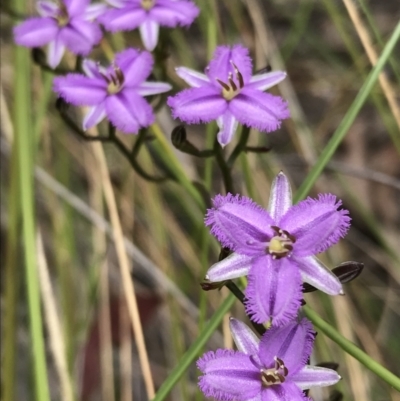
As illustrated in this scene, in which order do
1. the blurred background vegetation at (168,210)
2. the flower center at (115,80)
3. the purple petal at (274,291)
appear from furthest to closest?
the blurred background vegetation at (168,210), the flower center at (115,80), the purple petal at (274,291)

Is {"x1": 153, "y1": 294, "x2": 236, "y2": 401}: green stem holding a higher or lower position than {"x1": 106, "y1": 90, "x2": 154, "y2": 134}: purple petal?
lower

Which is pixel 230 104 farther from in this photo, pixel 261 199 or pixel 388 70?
pixel 388 70

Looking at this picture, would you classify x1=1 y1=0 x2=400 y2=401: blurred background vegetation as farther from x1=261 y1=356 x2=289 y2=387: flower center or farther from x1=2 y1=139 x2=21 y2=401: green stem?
x1=261 y1=356 x2=289 y2=387: flower center

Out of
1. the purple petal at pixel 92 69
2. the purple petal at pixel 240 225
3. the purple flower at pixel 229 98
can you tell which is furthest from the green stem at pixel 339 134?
the purple petal at pixel 92 69

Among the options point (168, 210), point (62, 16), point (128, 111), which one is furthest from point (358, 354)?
point (168, 210)

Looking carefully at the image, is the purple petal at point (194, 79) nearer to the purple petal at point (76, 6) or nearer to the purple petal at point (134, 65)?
the purple petal at point (134, 65)

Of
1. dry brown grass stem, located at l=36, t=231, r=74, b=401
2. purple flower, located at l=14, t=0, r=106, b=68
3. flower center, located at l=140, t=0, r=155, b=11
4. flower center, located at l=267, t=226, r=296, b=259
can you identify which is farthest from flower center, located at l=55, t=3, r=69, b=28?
flower center, located at l=267, t=226, r=296, b=259
